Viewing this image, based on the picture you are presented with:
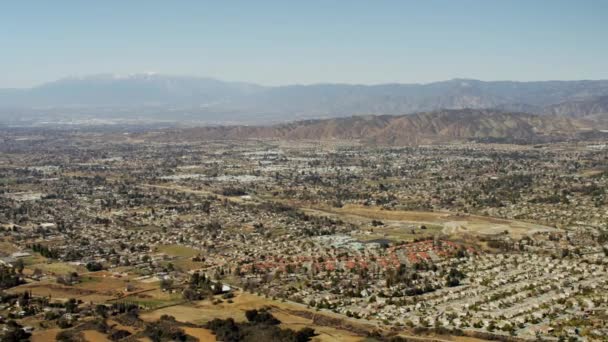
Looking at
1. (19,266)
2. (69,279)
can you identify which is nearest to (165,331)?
(69,279)

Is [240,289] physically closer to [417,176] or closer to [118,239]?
[118,239]

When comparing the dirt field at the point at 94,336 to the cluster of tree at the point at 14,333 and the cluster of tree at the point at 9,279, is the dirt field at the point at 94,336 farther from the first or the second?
the cluster of tree at the point at 9,279

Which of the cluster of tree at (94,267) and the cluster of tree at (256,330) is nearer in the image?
the cluster of tree at (256,330)

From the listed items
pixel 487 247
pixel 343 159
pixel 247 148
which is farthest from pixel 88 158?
pixel 487 247

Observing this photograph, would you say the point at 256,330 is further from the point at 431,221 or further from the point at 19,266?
the point at 431,221

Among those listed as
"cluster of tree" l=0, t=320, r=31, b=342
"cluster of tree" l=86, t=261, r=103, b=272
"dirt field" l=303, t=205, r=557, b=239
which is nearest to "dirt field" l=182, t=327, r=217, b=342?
"cluster of tree" l=0, t=320, r=31, b=342

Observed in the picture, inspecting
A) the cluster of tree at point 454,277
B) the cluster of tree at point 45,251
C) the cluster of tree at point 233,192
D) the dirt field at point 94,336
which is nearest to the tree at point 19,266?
the cluster of tree at point 45,251
